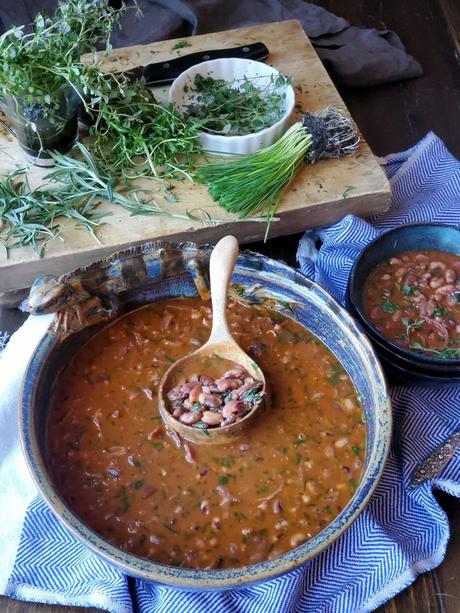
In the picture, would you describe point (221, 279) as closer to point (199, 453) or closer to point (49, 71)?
point (199, 453)

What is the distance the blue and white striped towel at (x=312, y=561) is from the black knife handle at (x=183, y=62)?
3.08ft

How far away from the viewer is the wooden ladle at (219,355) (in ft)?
5.32

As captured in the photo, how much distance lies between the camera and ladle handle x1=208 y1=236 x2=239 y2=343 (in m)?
1.68

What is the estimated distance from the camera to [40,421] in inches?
64.8

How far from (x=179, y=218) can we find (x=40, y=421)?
0.72m

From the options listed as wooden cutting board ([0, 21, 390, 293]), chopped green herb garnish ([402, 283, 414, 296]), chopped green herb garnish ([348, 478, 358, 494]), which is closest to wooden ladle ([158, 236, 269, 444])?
chopped green herb garnish ([348, 478, 358, 494])

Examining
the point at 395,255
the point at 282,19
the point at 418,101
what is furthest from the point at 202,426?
the point at 282,19

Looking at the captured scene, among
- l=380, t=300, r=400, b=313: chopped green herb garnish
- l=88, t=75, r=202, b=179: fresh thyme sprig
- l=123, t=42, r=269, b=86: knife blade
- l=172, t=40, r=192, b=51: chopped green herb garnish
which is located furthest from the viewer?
l=172, t=40, r=192, b=51: chopped green herb garnish

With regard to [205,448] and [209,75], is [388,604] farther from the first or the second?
[209,75]

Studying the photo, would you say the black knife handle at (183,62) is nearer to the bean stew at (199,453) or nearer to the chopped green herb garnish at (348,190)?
the chopped green herb garnish at (348,190)

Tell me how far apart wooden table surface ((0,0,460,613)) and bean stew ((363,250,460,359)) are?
0.35 m

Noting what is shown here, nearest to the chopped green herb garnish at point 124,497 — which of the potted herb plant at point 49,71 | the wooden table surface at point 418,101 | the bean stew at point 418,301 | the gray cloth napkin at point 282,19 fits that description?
the wooden table surface at point 418,101

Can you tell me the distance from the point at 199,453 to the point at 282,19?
1966mm

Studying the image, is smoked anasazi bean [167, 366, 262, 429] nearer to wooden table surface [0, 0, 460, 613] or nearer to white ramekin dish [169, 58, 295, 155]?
wooden table surface [0, 0, 460, 613]
